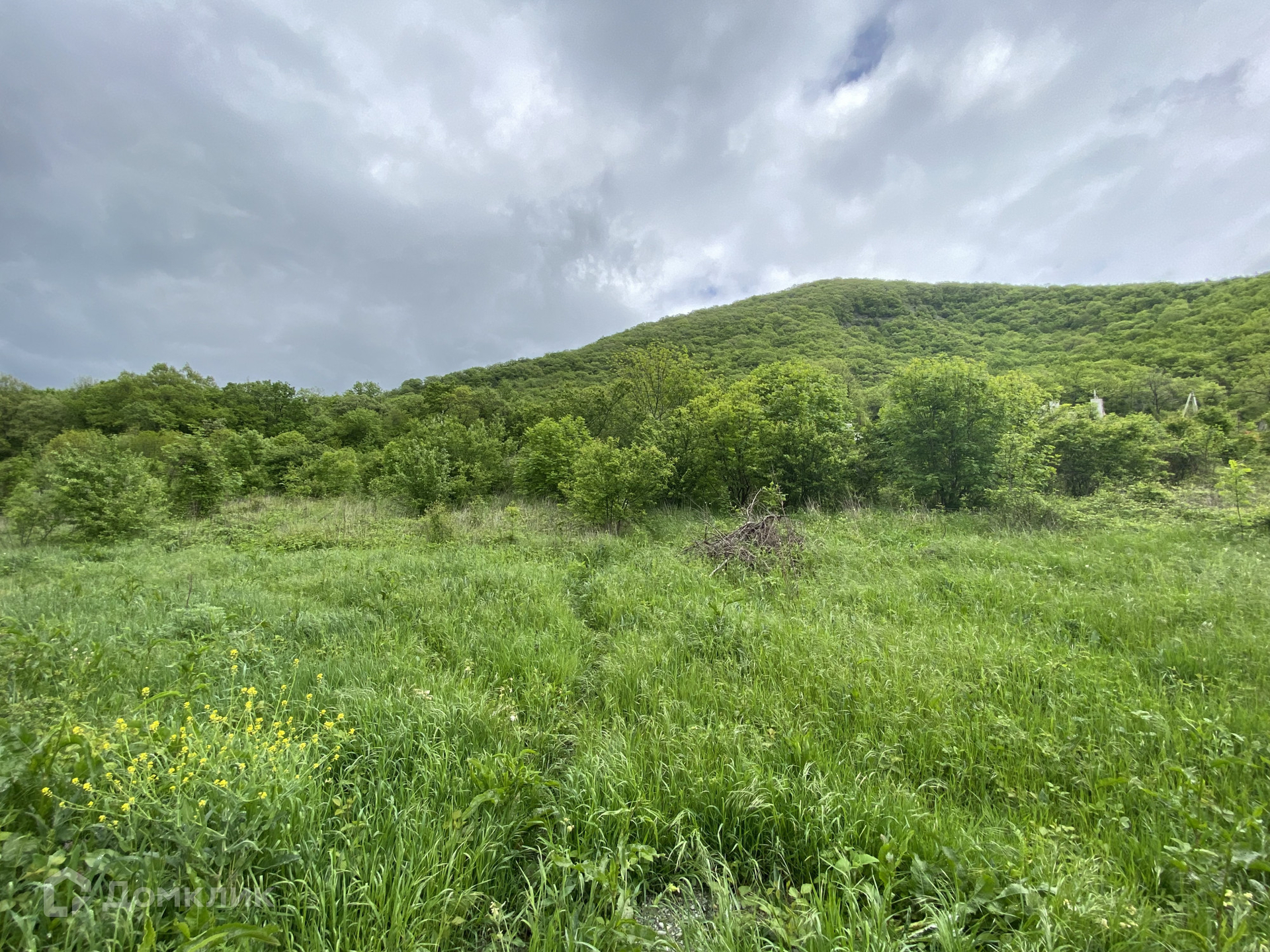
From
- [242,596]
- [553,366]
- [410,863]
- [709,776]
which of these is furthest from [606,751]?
[553,366]

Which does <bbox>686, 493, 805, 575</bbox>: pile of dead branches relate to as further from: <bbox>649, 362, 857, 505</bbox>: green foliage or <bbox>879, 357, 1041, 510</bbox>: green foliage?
<bbox>879, 357, 1041, 510</bbox>: green foliage

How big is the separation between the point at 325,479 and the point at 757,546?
77.6 ft

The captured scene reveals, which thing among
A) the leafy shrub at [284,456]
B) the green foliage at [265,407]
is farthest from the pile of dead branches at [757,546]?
the green foliage at [265,407]

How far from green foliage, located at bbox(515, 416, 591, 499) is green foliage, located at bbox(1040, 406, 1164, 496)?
1460 cm

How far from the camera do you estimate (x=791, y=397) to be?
1284 cm

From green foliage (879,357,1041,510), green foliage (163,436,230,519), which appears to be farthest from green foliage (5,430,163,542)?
green foliage (879,357,1041,510)

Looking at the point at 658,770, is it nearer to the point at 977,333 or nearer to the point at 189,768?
the point at 189,768

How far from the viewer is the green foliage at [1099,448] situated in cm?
1188

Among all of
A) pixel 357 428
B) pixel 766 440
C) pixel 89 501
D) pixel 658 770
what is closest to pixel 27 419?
pixel 357 428

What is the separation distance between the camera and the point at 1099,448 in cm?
1223

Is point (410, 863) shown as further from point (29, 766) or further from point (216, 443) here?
point (216, 443)

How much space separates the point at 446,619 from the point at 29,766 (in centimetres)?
330

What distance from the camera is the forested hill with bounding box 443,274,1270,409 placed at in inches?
1355

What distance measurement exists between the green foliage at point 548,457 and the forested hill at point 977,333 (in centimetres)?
1377
